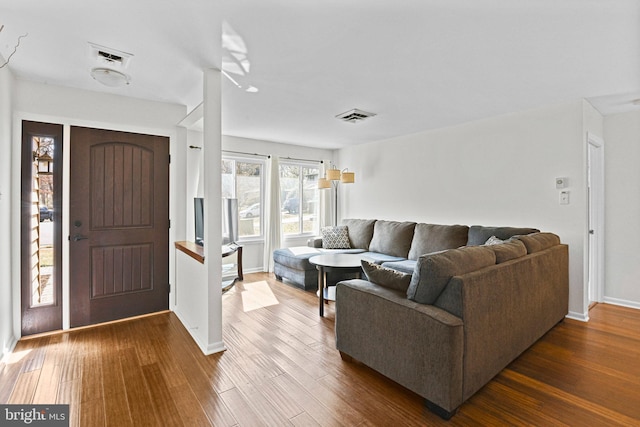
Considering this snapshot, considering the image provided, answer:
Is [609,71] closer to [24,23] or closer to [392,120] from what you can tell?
[392,120]

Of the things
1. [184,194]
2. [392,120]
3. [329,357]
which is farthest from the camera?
[392,120]

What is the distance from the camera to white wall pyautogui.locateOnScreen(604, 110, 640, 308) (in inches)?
149

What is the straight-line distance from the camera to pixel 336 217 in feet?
22.4

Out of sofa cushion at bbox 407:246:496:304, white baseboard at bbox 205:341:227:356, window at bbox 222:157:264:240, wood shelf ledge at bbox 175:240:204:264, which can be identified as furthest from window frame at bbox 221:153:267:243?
sofa cushion at bbox 407:246:496:304

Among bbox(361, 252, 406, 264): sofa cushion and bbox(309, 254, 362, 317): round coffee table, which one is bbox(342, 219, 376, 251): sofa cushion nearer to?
bbox(361, 252, 406, 264): sofa cushion

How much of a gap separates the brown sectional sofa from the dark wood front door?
92.6 inches

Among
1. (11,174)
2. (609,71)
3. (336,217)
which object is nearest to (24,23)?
(11,174)

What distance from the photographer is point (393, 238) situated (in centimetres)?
505

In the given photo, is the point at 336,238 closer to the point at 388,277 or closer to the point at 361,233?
the point at 361,233

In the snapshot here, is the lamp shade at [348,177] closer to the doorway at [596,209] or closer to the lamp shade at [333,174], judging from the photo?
the lamp shade at [333,174]

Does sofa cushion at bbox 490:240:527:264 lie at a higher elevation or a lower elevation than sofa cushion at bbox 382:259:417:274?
Result: higher

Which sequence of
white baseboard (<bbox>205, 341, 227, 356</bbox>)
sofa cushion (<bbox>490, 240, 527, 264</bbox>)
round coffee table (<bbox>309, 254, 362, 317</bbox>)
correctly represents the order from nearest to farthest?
sofa cushion (<bbox>490, 240, 527, 264</bbox>)
white baseboard (<bbox>205, 341, 227, 356</bbox>)
round coffee table (<bbox>309, 254, 362, 317</bbox>)

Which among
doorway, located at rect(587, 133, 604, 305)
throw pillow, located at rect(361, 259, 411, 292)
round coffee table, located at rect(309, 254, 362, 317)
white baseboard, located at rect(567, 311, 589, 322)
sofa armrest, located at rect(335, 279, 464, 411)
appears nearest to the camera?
sofa armrest, located at rect(335, 279, 464, 411)

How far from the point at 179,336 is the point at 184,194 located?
5.29 ft
